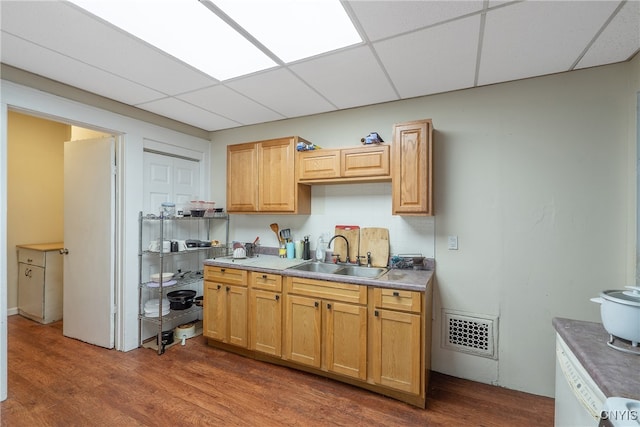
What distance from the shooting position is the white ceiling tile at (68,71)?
1.93 m

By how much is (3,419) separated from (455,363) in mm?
3380

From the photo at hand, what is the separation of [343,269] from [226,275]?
1.20m

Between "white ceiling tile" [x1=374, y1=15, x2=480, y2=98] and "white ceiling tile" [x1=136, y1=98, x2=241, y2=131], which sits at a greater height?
"white ceiling tile" [x1=136, y1=98, x2=241, y2=131]

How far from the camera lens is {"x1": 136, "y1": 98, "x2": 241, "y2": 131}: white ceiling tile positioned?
2.90 meters

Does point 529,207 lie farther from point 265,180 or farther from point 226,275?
point 226,275

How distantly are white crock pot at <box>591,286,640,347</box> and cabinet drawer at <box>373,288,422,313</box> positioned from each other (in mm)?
984

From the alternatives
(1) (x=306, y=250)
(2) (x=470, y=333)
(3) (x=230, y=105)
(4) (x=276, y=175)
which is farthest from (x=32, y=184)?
(2) (x=470, y=333)

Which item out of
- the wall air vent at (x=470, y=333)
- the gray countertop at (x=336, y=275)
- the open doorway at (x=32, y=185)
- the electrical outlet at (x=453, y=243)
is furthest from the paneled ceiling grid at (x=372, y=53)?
the wall air vent at (x=470, y=333)

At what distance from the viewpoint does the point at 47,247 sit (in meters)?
3.72

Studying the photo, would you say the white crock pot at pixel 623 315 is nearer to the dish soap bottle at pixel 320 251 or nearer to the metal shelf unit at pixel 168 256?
the dish soap bottle at pixel 320 251

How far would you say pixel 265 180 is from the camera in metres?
3.12

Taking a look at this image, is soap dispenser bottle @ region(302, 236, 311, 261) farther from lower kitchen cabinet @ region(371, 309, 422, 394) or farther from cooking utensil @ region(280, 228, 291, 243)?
lower kitchen cabinet @ region(371, 309, 422, 394)

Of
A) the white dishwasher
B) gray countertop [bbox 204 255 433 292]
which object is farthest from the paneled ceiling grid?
the white dishwasher

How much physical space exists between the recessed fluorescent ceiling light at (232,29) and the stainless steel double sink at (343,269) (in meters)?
1.82
